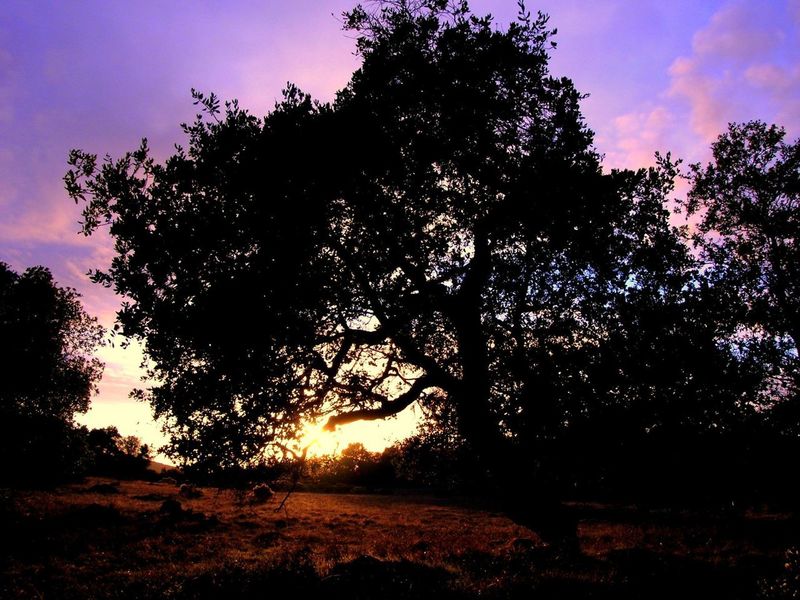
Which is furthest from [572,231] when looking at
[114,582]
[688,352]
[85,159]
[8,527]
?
[8,527]

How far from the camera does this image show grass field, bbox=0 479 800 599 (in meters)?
11.0

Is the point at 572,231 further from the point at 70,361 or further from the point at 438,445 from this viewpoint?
the point at 70,361

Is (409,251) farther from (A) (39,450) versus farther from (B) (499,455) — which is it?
(A) (39,450)

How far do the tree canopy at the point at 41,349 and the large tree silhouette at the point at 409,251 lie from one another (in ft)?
86.8

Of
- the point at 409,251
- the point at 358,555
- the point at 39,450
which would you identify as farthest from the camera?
the point at 39,450

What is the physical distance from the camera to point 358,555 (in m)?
17.7

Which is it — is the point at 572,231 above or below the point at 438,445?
above

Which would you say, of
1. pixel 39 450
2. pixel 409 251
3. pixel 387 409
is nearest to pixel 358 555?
pixel 387 409

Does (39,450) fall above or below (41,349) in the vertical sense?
below

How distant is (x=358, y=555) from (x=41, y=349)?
2990 centimetres

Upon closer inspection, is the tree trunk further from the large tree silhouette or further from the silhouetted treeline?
the silhouetted treeline

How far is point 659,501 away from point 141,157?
776 inches

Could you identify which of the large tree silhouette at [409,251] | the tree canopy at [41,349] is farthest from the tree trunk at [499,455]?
the tree canopy at [41,349]

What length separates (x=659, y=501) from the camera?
50.2 feet
